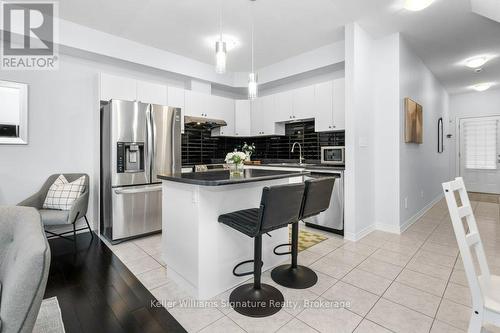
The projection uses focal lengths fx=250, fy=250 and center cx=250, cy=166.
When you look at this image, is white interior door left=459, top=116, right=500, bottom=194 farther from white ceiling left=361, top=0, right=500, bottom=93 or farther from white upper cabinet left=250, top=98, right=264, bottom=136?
white upper cabinet left=250, top=98, right=264, bottom=136

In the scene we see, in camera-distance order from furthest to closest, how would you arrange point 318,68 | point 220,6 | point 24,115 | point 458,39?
point 318,68, point 458,39, point 24,115, point 220,6

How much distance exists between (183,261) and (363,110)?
9.53 ft

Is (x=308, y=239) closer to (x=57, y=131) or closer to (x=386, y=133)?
(x=386, y=133)

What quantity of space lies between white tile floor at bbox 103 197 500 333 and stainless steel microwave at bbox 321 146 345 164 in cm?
113

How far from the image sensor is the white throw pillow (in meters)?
2.96

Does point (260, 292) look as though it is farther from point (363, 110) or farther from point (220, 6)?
point (220, 6)

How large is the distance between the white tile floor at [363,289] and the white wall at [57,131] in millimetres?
1393

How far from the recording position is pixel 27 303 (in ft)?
2.88

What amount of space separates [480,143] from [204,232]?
26.2 ft

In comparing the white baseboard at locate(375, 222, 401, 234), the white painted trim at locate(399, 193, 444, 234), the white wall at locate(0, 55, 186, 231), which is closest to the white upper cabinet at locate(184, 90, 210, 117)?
the white wall at locate(0, 55, 186, 231)

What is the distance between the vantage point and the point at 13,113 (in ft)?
9.93

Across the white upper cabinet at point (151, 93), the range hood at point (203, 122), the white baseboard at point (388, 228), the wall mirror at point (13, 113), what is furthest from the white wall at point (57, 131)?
the white baseboard at point (388, 228)

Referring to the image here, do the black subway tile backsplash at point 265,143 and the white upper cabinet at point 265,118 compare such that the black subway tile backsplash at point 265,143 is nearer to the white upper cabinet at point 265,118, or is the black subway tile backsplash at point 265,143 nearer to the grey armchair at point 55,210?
the white upper cabinet at point 265,118

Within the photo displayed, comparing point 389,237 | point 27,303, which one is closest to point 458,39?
point 389,237
